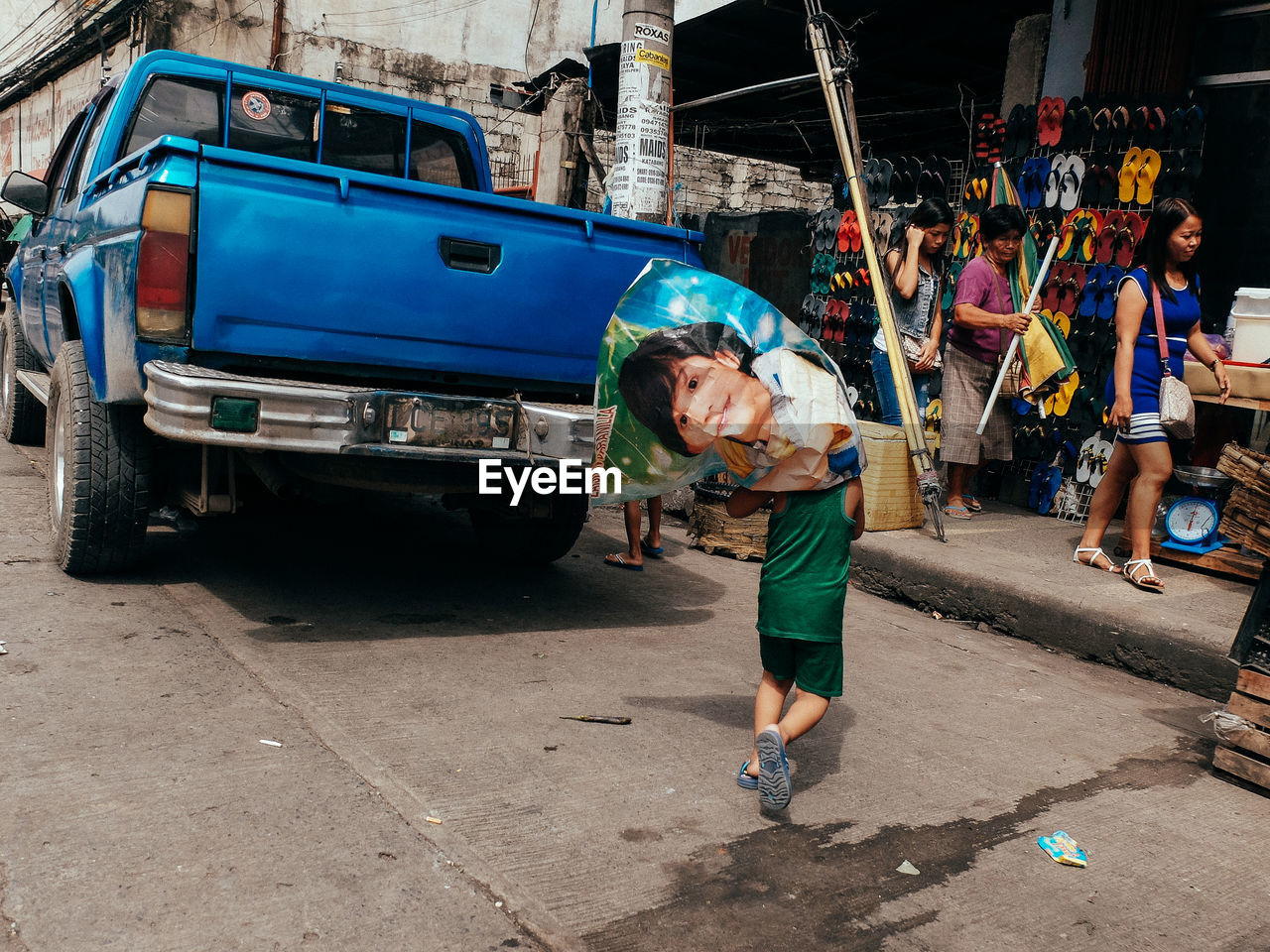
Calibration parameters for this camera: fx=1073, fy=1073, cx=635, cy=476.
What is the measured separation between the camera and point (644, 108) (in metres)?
6.19

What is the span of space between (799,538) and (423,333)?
71.2 inches

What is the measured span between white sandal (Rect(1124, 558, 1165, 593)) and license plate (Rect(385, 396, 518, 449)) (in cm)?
319

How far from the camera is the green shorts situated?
302cm

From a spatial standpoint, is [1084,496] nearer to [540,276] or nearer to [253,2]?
[540,276]

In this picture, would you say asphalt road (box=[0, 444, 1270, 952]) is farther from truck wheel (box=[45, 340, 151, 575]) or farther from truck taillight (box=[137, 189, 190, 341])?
truck taillight (box=[137, 189, 190, 341])

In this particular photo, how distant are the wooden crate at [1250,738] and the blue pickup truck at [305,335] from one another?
236 cm

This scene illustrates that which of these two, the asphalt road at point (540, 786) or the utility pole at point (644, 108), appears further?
the utility pole at point (644, 108)

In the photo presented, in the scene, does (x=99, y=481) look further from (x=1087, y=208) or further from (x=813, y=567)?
(x=1087, y=208)

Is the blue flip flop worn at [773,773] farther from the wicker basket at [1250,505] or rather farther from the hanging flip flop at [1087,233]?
the hanging flip flop at [1087,233]

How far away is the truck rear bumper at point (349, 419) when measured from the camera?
3490 mm

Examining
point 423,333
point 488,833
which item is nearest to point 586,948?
point 488,833

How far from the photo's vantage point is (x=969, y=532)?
630 cm

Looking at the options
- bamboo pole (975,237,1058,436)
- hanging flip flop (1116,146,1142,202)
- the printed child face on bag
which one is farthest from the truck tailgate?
hanging flip flop (1116,146,1142,202)

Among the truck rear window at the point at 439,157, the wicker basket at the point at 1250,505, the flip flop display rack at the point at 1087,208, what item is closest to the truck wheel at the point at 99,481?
the truck rear window at the point at 439,157
